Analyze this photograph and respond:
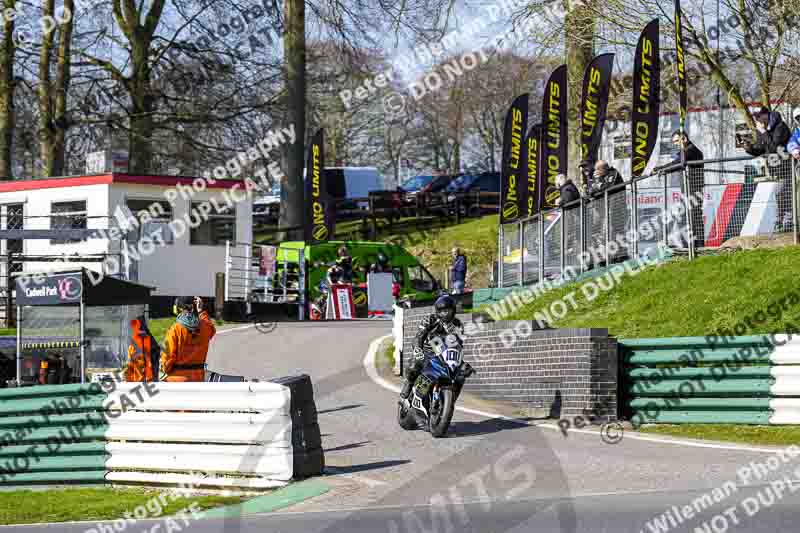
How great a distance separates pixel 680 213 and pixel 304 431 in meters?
8.72

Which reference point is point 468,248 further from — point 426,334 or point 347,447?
point 347,447

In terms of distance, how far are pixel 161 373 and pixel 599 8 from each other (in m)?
16.1

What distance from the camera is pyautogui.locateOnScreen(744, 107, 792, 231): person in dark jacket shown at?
16.4m

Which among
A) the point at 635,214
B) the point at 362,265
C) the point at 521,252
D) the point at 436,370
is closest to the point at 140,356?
the point at 436,370

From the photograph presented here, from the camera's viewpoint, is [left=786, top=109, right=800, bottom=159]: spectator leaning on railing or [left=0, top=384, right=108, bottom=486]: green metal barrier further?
[left=786, top=109, right=800, bottom=159]: spectator leaning on railing

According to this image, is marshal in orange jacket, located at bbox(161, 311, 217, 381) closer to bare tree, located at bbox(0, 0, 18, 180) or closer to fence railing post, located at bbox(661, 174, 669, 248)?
fence railing post, located at bbox(661, 174, 669, 248)

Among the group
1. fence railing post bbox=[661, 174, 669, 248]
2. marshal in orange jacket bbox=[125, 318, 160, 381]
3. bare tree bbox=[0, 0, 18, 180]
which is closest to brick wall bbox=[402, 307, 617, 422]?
marshal in orange jacket bbox=[125, 318, 160, 381]

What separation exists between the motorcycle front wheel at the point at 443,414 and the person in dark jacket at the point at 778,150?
631cm

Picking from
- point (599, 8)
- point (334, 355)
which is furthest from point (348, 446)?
point (599, 8)

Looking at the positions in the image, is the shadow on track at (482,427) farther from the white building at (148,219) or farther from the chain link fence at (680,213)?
the white building at (148,219)

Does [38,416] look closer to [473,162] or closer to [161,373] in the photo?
[161,373]

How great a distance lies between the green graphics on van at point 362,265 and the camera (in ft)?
97.5

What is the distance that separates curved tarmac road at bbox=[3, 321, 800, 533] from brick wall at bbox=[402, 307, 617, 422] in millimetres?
684

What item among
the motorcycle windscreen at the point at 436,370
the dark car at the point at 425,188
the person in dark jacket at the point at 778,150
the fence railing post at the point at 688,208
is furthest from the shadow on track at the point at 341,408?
the dark car at the point at 425,188
